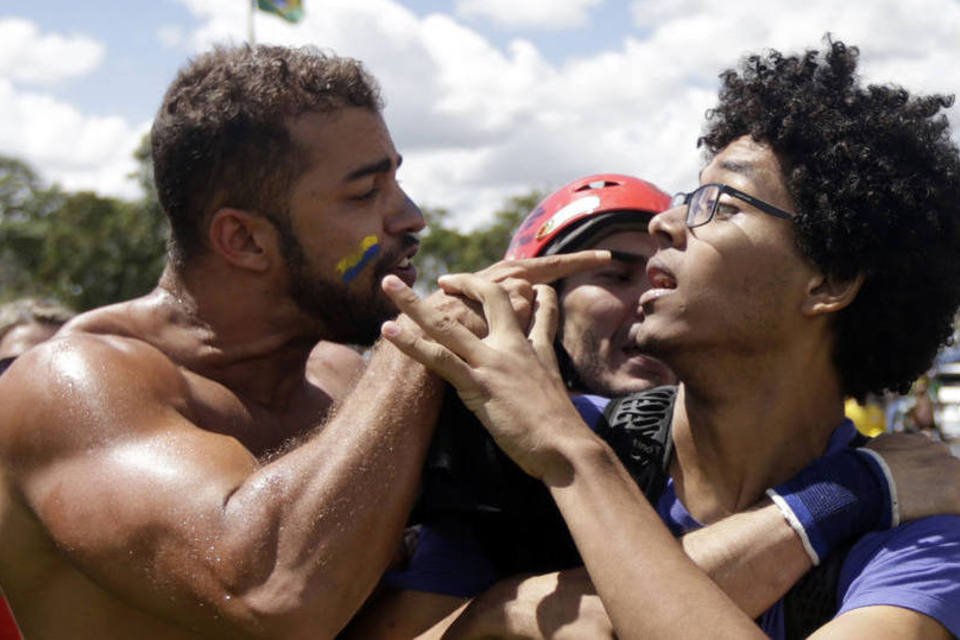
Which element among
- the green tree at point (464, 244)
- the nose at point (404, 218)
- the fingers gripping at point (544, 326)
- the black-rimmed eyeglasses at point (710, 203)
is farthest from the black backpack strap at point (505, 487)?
the green tree at point (464, 244)

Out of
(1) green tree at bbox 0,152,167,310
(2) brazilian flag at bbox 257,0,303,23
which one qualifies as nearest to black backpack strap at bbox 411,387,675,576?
(2) brazilian flag at bbox 257,0,303,23

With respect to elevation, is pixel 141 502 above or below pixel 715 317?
below

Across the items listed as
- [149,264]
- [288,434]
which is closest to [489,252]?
[149,264]

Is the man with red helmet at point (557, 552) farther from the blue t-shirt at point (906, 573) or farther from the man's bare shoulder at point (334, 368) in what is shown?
the man's bare shoulder at point (334, 368)

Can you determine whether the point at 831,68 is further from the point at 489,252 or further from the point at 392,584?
the point at 489,252

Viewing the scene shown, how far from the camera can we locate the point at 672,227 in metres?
2.89

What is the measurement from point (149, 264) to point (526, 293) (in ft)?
119

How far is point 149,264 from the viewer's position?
37.3 meters

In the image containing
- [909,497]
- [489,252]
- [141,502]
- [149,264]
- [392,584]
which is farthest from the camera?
[489,252]

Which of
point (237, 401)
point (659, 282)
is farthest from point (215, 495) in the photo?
point (659, 282)

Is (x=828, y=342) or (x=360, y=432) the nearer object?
(x=360, y=432)

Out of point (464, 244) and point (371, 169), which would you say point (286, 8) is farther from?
point (464, 244)

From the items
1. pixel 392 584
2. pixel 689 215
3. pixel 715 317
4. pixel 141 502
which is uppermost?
pixel 689 215

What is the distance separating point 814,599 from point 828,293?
0.76 m
